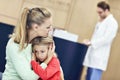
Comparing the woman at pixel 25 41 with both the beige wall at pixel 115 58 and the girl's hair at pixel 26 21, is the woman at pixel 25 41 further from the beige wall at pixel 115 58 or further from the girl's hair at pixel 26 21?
the beige wall at pixel 115 58

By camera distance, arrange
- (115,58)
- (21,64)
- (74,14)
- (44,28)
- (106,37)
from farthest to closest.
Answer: (115,58), (74,14), (106,37), (44,28), (21,64)

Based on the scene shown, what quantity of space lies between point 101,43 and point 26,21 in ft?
8.42

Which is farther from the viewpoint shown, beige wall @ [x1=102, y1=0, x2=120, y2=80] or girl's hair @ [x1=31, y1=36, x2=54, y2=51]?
beige wall @ [x1=102, y1=0, x2=120, y2=80]

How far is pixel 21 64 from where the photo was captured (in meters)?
1.71

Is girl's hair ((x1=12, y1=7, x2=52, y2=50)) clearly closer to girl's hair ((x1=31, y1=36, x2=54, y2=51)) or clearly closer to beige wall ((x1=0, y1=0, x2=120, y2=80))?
girl's hair ((x1=31, y1=36, x2=54, y2=51))

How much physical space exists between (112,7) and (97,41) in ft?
8.27

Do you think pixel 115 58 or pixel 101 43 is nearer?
pixel 101 43

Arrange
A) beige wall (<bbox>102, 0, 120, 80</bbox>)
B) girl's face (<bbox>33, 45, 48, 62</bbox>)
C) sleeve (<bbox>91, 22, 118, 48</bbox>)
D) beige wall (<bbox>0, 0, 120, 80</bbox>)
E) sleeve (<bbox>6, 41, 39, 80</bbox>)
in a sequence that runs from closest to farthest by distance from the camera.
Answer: sleeve (<bbox>6, 41, 39, 80</bbox>) → girl's face (<bbox>33, 45, 48, 62</bbox>) → sleeve (<bbox>91, 22, 118, 48</bbox>) → beige wall (<bbox>0, 0, 120, 80</bbox>) → beige wall (<bbox>102, 0, 120, 80</bbox>)

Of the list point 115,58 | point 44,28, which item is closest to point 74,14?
point 115,58

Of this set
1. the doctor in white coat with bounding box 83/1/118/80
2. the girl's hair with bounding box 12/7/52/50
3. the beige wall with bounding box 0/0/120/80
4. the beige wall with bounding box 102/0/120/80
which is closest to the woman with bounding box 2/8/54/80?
the girl's hair with bounding box 12/7/52/50

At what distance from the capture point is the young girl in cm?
176

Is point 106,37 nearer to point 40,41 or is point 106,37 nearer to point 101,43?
point 101,43

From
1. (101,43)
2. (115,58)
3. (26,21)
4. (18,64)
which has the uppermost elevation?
(26,21)

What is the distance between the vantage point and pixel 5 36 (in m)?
3.26
